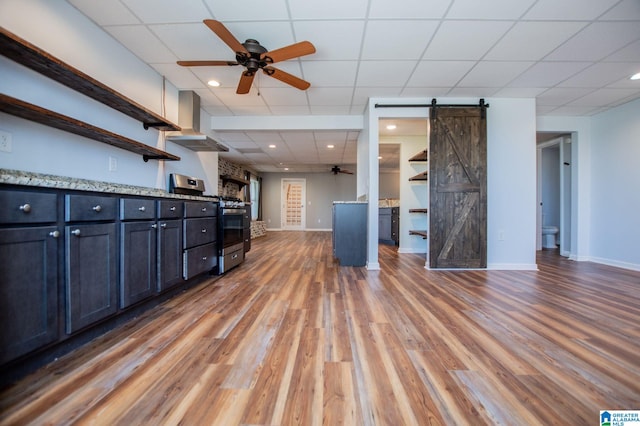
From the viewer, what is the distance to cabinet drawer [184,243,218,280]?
2.47m

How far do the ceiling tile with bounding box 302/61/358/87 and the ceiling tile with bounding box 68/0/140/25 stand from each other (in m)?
1.57

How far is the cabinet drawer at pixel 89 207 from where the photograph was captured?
4.48ft

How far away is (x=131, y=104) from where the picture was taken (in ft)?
7.37

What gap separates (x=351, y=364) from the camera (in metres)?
1.31

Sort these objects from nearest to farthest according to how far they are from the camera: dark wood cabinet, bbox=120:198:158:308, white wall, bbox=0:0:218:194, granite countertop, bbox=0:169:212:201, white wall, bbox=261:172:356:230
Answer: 1. granite countertop, bbox=0:169:212:201
2. white wall, bbox=0:0:218:194
3. dark wood cabinet, bbox=120:198:158:308
4. white wall, bbox=261:172:356:230

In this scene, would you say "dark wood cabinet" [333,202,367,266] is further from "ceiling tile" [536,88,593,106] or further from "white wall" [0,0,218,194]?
"ceiling tile" [536,88,593,106]

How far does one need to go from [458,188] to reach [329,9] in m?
2.74

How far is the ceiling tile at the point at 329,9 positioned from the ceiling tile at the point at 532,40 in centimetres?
140

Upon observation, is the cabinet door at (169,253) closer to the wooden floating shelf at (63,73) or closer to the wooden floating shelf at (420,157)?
the wooden floating shelf at (63,73)

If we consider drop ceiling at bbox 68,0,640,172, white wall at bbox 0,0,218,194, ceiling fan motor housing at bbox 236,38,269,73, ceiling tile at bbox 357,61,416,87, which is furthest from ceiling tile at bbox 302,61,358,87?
white wall at bbox 0,0,218,194

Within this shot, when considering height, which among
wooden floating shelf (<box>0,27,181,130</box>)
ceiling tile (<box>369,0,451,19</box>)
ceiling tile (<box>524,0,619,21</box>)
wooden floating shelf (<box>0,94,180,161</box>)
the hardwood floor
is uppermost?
ceiling tile (<box>369,0,451,19</box>)

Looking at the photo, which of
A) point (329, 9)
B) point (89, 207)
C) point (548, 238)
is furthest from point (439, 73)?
point (548, 238)

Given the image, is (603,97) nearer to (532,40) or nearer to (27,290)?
(532,40)

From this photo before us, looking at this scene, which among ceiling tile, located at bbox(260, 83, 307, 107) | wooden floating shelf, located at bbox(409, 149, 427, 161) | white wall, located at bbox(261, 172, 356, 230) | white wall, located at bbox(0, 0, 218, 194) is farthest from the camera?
white wall, located at bbox(261, 172, 356, 230)
